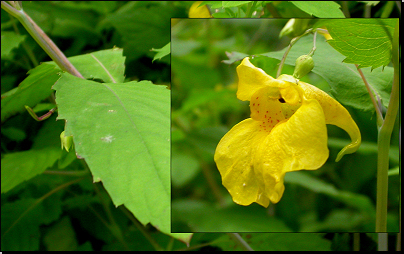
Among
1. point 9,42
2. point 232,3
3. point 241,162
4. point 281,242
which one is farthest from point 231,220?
point 9,42

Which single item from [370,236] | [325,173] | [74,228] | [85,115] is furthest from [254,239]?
[325,173]

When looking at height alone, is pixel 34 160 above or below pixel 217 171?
above

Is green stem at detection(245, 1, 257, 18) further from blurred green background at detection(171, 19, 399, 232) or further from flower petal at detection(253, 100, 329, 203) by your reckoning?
flower petal at detection(253, 100, 329, 203)

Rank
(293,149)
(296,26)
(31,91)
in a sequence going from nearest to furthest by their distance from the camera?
(293,149), (296,26), (31,91)

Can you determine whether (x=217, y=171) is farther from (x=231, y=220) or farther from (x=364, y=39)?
(x=364, y=39)

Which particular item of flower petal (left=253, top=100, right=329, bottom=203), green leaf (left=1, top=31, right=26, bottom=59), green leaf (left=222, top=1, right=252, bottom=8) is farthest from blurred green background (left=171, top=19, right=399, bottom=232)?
green leaf (left=1, top=31, right=26, bottom=59)

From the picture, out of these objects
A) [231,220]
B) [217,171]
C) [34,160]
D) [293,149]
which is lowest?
[217,171]
